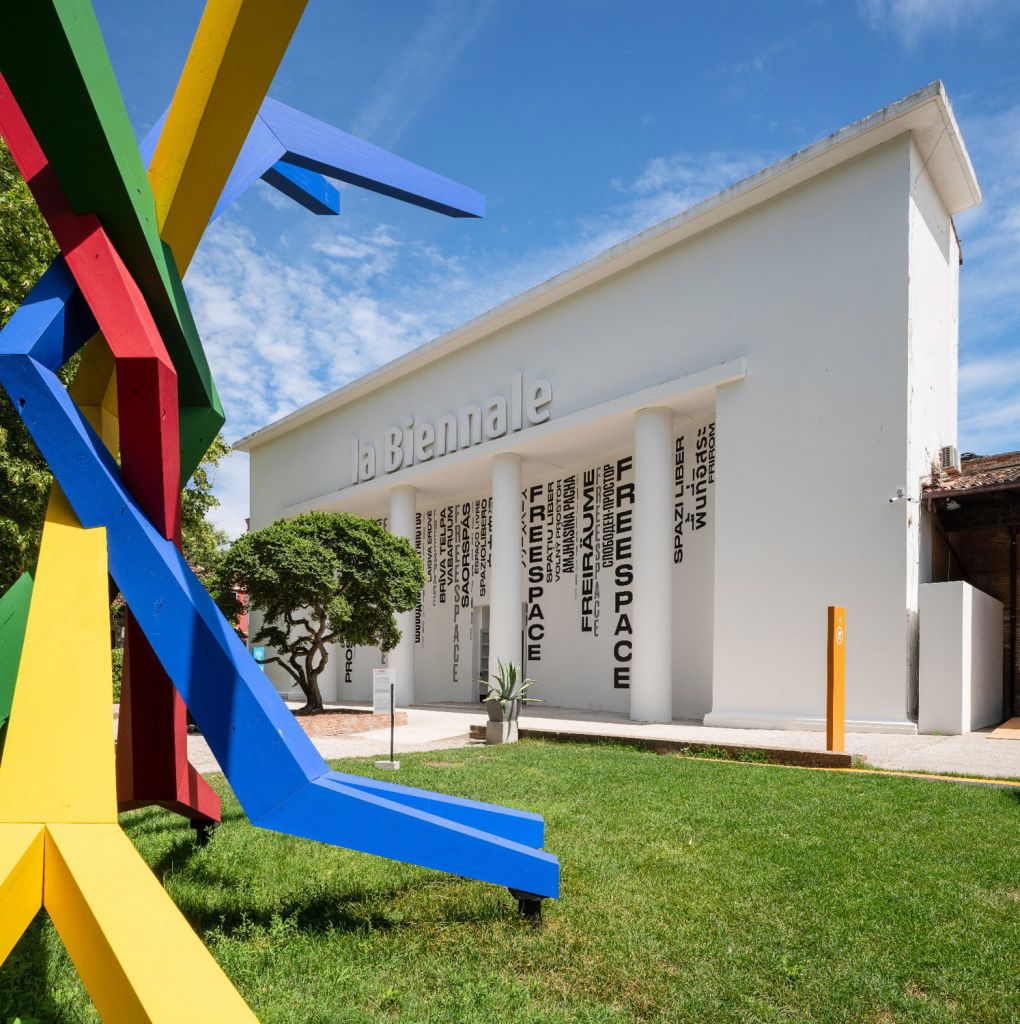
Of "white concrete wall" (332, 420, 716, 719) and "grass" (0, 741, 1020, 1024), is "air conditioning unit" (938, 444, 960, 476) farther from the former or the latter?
"grass" (0, 741, 1020, 1024)

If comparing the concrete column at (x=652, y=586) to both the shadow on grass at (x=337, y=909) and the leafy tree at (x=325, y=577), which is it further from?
the shadow on grass at (x=337, y=909)

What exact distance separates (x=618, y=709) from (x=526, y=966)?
45.4 ft

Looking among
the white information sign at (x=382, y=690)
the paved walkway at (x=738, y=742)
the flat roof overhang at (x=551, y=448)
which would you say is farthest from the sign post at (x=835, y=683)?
the flat roof overhang at (x=551, y=448)

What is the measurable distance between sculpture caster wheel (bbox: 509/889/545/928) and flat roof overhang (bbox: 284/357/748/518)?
36.2 ft

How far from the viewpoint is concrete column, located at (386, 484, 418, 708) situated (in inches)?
768

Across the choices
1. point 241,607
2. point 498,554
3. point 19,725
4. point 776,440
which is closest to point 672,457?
point 776,440

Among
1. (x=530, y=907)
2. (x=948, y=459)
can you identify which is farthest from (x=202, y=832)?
(x=948, y=459)

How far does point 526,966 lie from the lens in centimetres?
324

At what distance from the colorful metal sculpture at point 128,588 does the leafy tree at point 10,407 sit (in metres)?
8.78

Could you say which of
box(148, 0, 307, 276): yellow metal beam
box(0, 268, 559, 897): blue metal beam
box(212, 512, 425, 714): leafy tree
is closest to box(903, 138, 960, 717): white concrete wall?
box(212, 512, 425, 714): leafy tree

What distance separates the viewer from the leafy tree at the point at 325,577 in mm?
14672

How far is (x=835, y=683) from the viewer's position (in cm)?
948

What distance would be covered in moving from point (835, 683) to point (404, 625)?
11702mm

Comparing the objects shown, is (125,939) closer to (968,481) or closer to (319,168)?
(319,168)
